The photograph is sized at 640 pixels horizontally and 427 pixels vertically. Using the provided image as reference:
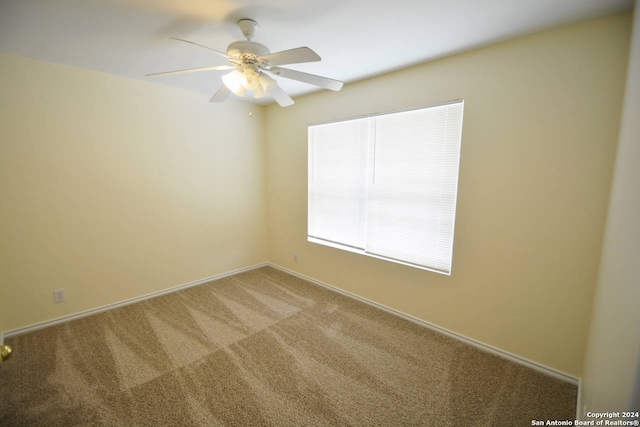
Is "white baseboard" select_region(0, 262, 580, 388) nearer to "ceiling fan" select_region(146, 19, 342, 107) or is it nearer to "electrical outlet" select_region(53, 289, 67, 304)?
"electrical outlet" select_region(53, 289, 67, 304)

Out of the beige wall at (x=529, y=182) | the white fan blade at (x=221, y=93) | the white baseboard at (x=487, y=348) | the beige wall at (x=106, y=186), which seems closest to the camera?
the beige wall at (x=529, y=182)

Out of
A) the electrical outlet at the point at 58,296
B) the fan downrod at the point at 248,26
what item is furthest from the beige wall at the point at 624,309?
the electrical outlet at the point at 58,296

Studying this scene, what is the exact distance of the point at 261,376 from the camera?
181 centimetres

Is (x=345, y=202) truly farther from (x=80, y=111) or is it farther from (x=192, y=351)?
(x=80, y=111)

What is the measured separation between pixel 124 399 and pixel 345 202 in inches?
97.8

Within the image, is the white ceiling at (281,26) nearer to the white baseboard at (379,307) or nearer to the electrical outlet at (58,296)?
the electrical outlet at (58,296)

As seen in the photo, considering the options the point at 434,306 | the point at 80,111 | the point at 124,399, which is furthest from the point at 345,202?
the point at 80,111

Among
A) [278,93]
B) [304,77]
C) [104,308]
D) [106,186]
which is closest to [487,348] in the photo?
[304,77]

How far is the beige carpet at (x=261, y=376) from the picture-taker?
1.51 m

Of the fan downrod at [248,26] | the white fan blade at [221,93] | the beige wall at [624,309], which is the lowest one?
the beige wall at [624,309]

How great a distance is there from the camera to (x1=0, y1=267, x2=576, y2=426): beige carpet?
59.6 inches

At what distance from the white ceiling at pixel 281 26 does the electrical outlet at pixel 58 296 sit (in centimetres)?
208

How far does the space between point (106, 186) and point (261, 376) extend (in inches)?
94.0

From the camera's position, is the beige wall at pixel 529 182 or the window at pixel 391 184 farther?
the window at pixel 391 184
